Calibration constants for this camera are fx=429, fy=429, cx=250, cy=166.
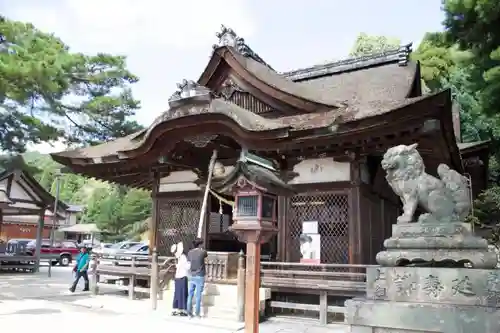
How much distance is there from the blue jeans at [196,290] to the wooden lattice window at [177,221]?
9.46 feet

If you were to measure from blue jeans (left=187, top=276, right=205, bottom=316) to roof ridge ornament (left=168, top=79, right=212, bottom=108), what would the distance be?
4020 mm

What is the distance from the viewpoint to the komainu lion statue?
19.7 feet

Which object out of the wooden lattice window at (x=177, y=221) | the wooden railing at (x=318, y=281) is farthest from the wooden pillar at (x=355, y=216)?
the wooden lattice window at (x=177, y=221)

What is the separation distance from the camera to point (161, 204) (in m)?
12.7

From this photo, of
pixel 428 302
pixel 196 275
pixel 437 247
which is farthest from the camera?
pixel 196 275

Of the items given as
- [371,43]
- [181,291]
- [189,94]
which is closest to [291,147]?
[189,94]

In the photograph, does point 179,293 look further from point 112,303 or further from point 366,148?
point 366,148

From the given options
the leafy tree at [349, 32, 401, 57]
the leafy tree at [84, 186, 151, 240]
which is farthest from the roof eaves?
the leafy tree at [84, 186, 151, 240]

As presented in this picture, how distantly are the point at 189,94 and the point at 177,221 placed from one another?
3946 millimetres

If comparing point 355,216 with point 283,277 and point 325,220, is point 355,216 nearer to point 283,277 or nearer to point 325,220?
point 325,220

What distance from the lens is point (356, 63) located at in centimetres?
1508

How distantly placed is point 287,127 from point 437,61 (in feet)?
75.4

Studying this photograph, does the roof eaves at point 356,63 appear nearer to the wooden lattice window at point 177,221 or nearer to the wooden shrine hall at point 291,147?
the wooden shrine hall at point 291,147

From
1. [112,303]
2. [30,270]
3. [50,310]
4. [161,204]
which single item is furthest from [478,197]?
[30,270]
